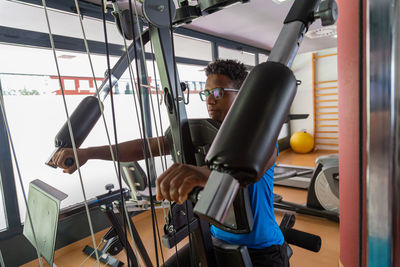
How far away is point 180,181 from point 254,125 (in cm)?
13

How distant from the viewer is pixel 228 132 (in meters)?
0.28

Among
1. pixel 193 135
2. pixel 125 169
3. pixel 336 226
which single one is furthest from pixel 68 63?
pixel 336 226

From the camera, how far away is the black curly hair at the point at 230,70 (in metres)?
1.37

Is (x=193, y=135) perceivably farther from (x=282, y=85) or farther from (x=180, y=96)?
(x=282, y=85)

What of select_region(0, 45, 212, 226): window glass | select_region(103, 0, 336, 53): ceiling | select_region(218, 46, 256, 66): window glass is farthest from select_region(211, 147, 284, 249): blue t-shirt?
select_region(218, 46, 256, 66): window glass

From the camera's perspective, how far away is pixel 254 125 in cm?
27

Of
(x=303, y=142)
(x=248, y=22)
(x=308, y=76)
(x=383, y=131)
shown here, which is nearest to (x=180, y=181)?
(x=383, y=131)

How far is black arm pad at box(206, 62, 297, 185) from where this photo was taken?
0.26 meters

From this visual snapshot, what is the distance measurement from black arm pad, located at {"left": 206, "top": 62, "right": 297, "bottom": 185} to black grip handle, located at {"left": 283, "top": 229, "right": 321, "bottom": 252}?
1.66 metres

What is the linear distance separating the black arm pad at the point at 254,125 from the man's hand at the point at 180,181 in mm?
69

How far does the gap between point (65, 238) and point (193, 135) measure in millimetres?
2601

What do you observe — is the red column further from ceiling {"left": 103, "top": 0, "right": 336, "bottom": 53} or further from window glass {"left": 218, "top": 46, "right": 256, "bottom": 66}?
window glass {"left": 218, "top": 46, "right": 256, "bottom": 66}

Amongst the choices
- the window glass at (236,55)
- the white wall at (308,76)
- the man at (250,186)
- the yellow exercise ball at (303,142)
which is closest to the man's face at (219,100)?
the man at (250,186)

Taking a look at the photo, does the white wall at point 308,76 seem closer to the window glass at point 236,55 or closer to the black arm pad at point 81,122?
the window glass at point 236,55
